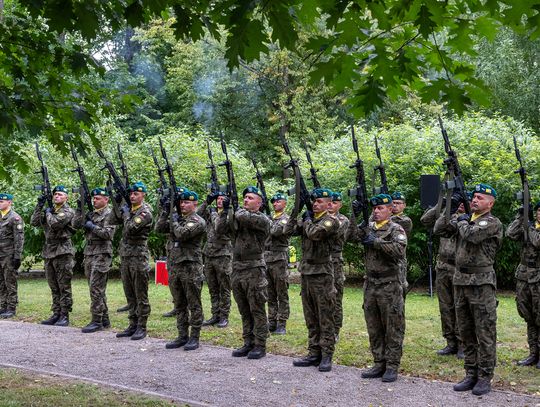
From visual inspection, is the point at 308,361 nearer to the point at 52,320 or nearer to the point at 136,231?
the point at 136,231

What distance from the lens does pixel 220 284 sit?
11.4 metres

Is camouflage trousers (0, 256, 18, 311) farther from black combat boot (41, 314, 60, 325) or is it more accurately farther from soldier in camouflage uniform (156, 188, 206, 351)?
soldier in camouflage uniform (156, 188, 206, 351)

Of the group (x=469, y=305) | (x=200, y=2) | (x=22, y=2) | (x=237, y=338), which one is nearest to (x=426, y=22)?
(x=200, y=2)

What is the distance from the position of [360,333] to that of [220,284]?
102 inches

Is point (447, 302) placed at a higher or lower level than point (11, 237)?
lower

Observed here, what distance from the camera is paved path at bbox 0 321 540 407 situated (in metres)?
6.81

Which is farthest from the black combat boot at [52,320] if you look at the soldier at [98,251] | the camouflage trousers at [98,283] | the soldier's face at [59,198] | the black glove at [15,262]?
the soldier's face at [59,198]

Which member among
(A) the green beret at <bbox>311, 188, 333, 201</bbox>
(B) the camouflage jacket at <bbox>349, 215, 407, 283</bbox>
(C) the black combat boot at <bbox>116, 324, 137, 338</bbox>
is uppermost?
(A) the green beret at <bbox>311, 188, 333, 201</bbox>

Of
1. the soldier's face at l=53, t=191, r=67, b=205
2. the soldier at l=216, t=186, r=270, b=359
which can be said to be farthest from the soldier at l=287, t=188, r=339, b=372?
the soldier's face at l=53, t=191, r=67, b=205

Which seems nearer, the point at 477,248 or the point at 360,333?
the point at 477,248

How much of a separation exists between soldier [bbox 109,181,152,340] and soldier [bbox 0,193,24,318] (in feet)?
10.1

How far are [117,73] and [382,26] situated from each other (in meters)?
29.9

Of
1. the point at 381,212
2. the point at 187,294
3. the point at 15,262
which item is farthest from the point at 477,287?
the point at 15,262

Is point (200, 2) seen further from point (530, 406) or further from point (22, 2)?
point (530, 406)
